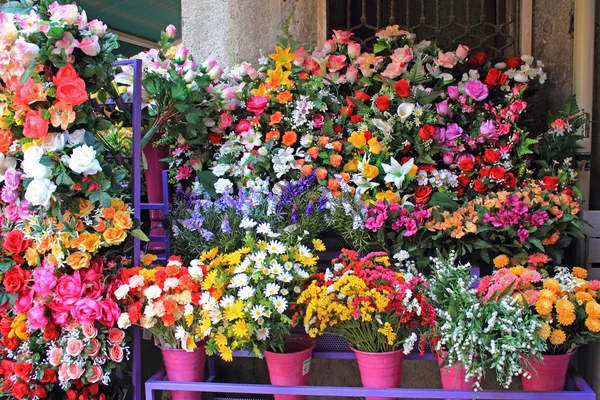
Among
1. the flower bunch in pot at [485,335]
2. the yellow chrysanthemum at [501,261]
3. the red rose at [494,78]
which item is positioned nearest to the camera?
the flower bunch in pot at [485,335]

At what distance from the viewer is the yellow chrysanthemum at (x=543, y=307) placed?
1.77 meters

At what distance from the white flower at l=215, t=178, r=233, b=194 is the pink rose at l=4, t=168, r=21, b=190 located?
2.82 ft

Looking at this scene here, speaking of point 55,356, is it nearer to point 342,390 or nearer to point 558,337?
point 342,390

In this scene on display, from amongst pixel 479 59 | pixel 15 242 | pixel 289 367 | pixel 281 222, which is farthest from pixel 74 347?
pixel 479 59

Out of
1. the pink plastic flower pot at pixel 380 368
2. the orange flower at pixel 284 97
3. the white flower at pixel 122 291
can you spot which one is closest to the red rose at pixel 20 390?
the white flower at pixel 122 291

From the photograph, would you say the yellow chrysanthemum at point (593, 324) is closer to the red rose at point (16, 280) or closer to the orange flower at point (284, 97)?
the orange flower at point (284, 97)

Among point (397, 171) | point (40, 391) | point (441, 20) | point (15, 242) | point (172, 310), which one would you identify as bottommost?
point (40, 391)

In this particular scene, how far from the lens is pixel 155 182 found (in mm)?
2717

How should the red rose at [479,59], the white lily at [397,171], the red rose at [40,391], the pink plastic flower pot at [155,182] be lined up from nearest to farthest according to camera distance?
the red rose at [40,391]
the white lily at [397,171]
the pink plastic flower pot at [155,182]
the red rose at [479,59]

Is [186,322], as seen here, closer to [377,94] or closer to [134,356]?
[134,356]

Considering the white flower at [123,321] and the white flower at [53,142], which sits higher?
the white flower at [53,142]

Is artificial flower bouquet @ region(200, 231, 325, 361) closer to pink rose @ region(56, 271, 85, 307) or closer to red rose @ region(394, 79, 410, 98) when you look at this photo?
pink rose @ region(56, 271, 85, 307)

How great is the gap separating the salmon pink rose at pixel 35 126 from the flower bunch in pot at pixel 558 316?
1.70 m

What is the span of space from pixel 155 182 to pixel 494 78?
178 cm
